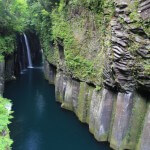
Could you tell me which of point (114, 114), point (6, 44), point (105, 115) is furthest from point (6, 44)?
point (114, 114)

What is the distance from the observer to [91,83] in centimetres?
2258

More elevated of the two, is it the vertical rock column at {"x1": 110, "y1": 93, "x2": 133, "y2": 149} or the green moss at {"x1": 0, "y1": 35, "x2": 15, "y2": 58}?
the green moss at {"x1": 0, "y1": 35, "x2": 15, "y2": 58}

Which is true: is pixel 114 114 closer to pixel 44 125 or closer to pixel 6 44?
pixel 44 125

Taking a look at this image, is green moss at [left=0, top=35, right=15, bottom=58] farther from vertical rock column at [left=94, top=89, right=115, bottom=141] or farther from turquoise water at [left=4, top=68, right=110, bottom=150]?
vertical rock column at [left=94, top=89, right=115, bottom=141]

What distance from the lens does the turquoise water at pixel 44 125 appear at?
2073cm

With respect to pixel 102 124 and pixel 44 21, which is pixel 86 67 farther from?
pixel 44 21

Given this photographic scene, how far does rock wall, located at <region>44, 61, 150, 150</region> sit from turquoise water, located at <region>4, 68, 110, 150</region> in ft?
2.90

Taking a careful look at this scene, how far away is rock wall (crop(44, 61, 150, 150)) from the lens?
58.1 feet

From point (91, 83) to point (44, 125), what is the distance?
5601mm

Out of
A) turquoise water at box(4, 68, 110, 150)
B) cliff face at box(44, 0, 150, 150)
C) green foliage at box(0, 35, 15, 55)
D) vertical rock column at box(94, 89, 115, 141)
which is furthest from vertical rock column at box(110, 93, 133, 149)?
green foliage at box(0, 35, 15, 55)

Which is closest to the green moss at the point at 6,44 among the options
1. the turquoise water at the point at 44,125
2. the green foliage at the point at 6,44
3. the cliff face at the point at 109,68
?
the green foliage at the point at 6,44

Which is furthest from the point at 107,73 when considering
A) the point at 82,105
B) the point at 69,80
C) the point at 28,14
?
the point at 28,14

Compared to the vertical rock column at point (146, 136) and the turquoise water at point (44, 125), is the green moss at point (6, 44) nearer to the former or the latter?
the turquoise water at point (44, 125)

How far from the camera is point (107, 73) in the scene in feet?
64.5
